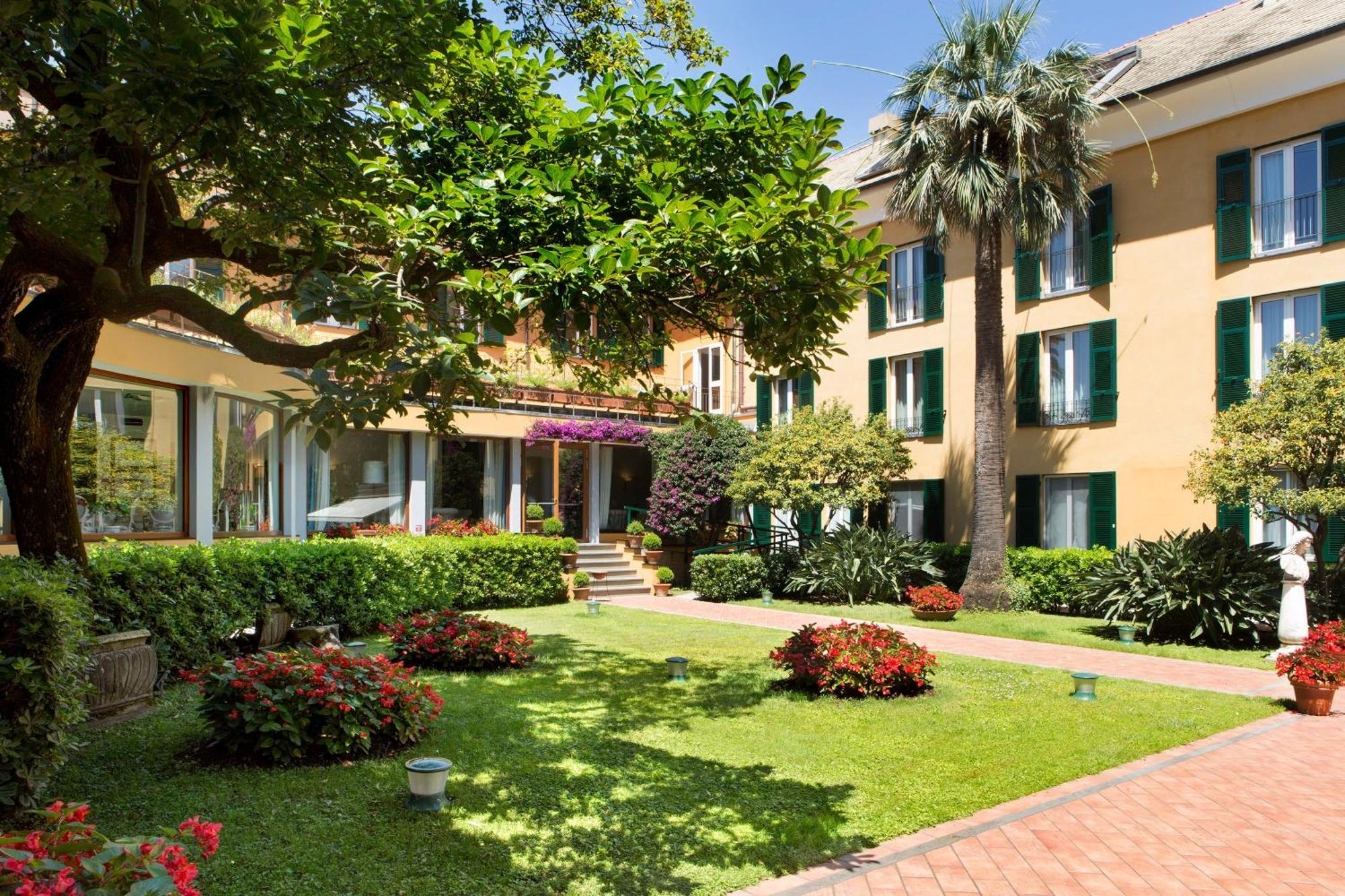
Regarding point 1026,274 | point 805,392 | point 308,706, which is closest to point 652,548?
point 805,392

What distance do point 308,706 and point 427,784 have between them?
1.44 meters

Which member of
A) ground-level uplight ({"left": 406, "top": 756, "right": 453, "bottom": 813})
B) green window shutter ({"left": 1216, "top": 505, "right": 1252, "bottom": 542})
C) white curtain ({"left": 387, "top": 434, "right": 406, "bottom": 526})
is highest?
white curtain ({"left": 387, "top": 434, "right": 406, "bottom": 526})

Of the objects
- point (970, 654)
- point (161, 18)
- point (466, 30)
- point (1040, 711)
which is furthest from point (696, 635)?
point (161, 18)

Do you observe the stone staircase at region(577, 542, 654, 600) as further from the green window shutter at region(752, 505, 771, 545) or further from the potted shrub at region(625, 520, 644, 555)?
the green window shutter at region(752, 505, 771, 545)

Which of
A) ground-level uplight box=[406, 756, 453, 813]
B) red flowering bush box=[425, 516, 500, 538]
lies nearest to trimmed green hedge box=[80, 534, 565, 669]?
red flowering bush box=[425, 516, 500, 538]

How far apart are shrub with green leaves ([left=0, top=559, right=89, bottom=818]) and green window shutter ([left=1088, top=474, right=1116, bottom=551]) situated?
1617 centimetres

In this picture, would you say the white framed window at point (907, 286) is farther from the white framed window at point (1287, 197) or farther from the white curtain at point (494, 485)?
the white curtain at point (494, 485)

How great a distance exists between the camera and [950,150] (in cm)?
1636

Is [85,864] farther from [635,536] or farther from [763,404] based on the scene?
[763,404]

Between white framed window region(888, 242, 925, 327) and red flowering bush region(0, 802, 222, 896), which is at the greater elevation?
white framed window region(888, 242, 925, 327)

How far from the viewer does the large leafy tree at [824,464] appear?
61.4 feet

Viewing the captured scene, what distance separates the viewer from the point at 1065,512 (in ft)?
59.1

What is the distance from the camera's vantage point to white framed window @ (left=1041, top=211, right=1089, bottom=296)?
58.2 ft

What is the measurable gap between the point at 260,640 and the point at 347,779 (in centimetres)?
517
